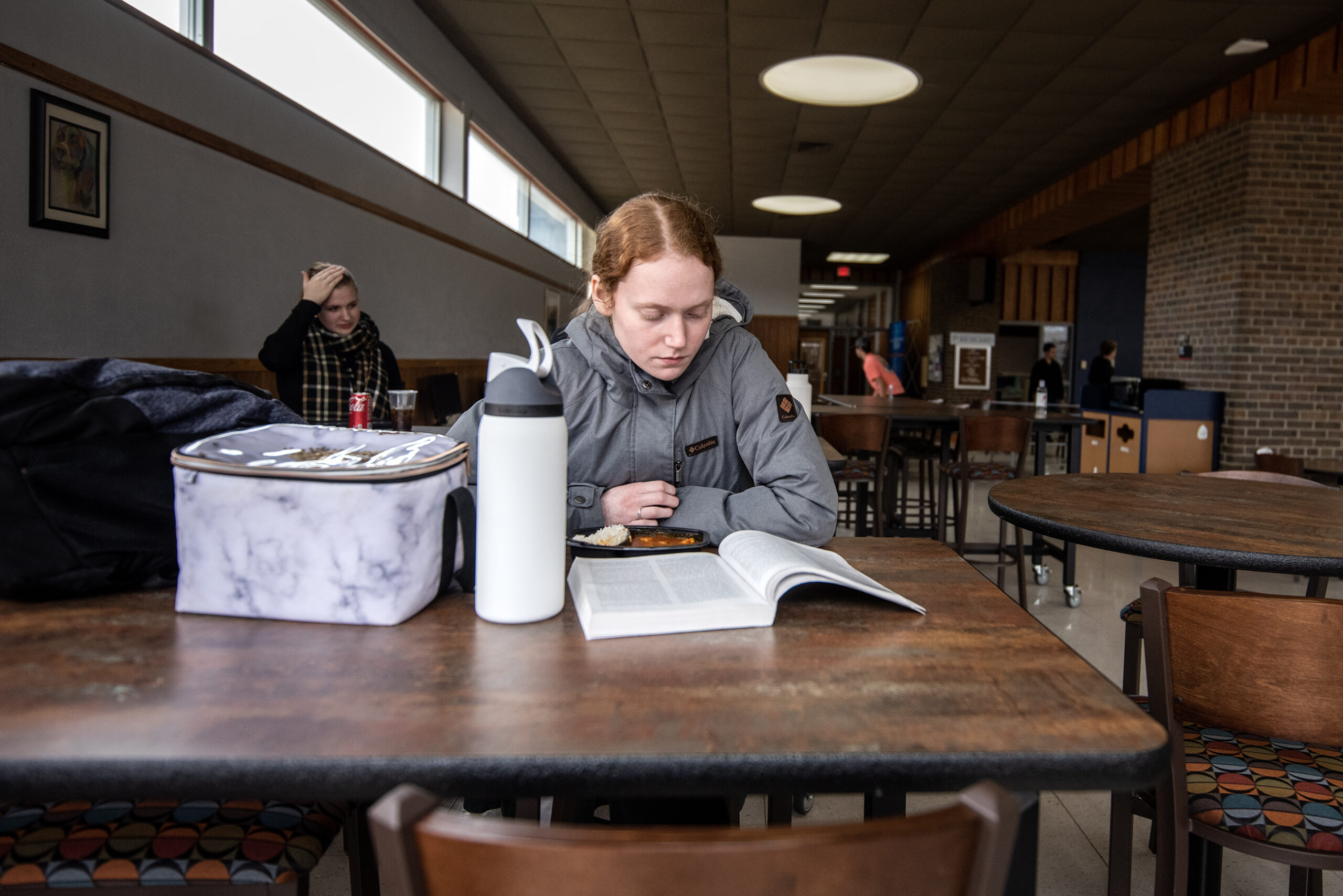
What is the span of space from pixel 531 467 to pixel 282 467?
0.87 feet

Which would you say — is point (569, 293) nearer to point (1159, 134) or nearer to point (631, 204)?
point (1159, 134)

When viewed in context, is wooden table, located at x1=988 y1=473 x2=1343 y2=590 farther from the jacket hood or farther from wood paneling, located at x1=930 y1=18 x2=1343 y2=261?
wood paneling, located at x1=930 y1=18 x2=1343 y2=261

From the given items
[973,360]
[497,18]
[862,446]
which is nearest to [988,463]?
[862,446]

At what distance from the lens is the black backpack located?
0.88 meters

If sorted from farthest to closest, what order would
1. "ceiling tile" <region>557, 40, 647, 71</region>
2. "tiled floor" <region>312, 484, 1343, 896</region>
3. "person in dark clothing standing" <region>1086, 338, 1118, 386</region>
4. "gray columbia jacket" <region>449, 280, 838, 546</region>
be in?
1. "person in dark clothing standing" <region>1086, 338, 1118, 386</region>
2. "ceiling tile" <region>557, 40, 647, 71</region>
3. "tiled floor" <region>312, 484, 1343, 896</region>
4. "gray columbia jacket" <region>449, 280, 838, 546</region>

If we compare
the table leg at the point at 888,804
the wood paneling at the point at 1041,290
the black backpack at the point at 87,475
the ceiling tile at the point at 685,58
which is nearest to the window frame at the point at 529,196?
the ceiling tile at the point at 685,58

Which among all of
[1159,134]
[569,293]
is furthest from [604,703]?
[569,293]

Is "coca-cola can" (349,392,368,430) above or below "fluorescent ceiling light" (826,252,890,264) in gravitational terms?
below

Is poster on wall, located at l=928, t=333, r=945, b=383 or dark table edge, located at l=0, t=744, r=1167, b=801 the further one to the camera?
poster on wall, located at l=928, t=333, r=945, b=383

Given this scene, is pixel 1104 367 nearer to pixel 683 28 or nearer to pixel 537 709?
pixel 683 28

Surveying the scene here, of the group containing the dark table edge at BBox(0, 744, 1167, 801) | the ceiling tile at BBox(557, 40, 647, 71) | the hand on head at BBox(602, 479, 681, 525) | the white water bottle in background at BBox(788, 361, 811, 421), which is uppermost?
the ceiling tile at BBox(557, 40, 647, 71)

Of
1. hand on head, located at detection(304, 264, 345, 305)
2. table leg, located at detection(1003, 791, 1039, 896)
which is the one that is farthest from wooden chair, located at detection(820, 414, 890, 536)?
table leg, located at detection(1003, 791, 1039, 896)

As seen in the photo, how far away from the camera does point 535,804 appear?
3.26ft

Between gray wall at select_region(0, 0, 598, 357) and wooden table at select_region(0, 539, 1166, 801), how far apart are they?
1.98 meters
